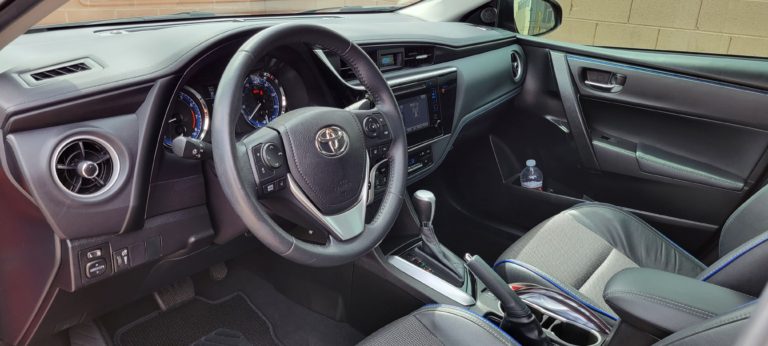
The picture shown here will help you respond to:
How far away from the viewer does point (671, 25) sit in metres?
2.90

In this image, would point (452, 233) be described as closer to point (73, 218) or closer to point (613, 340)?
point (613, 340)

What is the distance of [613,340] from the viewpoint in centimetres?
118

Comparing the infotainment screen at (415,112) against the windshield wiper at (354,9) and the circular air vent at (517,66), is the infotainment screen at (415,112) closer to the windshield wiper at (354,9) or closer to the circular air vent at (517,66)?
the windshield wiper at (354,9)

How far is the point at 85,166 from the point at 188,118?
0.83 feet

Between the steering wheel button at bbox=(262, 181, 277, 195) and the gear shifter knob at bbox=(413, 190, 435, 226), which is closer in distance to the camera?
the steering wheel button at bbox=(262, 181, 277, 195)

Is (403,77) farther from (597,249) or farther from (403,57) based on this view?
(597,249)

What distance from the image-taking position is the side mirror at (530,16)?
2.68 meters

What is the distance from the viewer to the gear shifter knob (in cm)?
170

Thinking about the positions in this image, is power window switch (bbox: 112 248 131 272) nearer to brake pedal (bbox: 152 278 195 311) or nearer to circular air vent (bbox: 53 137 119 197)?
circular air vent (bbox: 53 137 119 197)

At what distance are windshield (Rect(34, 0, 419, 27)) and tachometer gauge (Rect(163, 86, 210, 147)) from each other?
0.32 metres

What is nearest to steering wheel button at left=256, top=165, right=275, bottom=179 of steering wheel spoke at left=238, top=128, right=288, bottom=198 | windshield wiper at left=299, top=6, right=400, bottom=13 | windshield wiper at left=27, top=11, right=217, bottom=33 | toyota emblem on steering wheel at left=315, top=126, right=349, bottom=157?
steering wheel spoke at left=238, top=128, right=288, bottom=198

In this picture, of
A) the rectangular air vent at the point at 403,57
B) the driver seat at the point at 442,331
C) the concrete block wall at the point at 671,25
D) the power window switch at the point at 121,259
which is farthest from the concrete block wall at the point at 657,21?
the driver seat at the point at 442,331

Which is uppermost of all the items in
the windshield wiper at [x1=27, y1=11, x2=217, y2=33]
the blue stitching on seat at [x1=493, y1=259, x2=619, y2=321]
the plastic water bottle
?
the windshield wiper at [x1=27, y1=11, x2=217, y2=33]

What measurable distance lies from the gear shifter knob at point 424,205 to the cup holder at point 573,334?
438 millimetres
